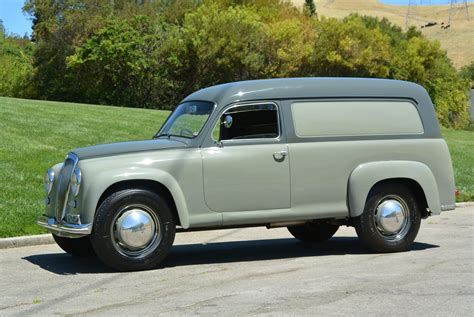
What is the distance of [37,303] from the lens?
6.96 metres

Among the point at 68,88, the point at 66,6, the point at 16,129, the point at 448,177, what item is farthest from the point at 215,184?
the point at 66,6

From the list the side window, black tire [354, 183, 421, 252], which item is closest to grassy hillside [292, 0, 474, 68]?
black tire [354, 183, 421, 252]

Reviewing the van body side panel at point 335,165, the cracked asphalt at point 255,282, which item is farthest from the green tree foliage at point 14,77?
the van body side panel at point 335,165

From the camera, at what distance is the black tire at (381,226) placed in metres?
9.47

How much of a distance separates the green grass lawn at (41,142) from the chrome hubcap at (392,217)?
485cm

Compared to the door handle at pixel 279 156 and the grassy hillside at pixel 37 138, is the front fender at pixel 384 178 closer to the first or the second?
the door handle at pixel 279 156

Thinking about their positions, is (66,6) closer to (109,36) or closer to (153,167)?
(109,36)

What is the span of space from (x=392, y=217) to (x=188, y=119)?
269cm

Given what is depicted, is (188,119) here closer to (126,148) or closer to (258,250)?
(126,148)

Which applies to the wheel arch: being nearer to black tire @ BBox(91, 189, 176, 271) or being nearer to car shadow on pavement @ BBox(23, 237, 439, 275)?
black tire @ BBox(91, 189, 176, 271)

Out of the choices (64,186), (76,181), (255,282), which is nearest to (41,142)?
(64,186)

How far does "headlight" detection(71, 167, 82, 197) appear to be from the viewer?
8375 millimetres

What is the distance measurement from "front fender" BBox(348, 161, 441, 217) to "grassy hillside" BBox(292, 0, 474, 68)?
117 m

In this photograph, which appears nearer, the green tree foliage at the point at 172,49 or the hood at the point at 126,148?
the hood at the point at 126,148
